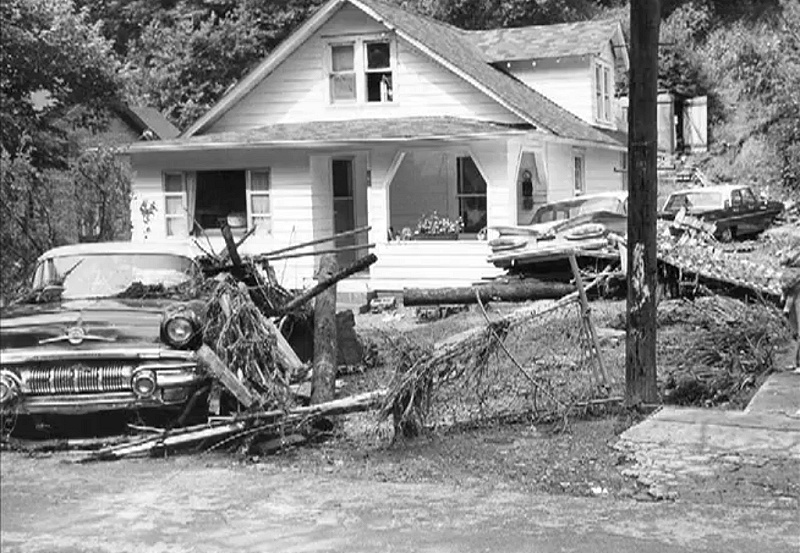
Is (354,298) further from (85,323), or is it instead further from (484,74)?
(85,323)

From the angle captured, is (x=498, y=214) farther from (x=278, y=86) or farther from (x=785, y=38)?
(x=785, y=38)

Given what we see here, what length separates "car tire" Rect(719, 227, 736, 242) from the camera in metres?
25.5

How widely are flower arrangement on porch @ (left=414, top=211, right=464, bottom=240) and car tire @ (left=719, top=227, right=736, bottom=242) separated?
902cm

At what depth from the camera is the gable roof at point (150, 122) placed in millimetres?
29109

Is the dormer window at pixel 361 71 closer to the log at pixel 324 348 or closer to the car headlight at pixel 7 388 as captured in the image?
the log at pixel 324 348

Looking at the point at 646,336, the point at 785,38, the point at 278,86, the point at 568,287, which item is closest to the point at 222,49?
the point at 278,86

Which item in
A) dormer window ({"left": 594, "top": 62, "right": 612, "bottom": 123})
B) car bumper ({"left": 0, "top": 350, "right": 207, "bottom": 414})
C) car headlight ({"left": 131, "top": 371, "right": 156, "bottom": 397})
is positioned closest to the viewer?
car bumper ({"left": 0, "top": 350, "right": 207, "bottom": 414})

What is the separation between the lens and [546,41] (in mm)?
23578

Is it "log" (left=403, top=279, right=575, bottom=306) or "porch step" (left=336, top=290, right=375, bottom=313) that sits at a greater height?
"log" (left=403, top=279, right=575, bottom=306)

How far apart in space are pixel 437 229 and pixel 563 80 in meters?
6.19

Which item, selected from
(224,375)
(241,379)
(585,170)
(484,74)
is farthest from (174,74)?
(224,375)

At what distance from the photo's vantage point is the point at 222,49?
35344mm

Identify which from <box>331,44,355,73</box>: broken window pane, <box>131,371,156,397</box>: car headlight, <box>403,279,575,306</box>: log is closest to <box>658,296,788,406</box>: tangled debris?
<box>403,279,575,306</box>: log

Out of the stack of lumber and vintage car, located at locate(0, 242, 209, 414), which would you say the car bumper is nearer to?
vintage car, located at locate(0, 242, 209, 414)
